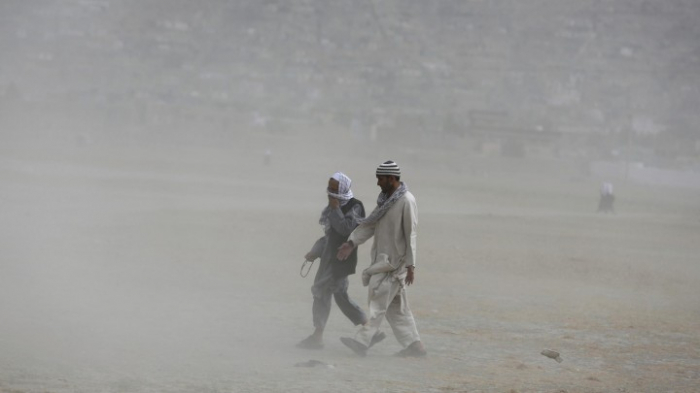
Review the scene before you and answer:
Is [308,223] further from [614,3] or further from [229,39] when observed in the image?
[614,3]

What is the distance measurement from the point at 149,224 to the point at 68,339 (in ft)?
27.5

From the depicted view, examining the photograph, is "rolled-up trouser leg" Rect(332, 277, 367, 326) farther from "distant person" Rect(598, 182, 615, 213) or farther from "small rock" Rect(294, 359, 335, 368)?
"distant person" Rect(598, 182, 615, 213)

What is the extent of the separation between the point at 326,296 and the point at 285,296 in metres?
2.62

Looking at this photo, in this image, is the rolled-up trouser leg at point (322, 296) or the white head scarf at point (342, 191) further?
the rolled-up trouser leg at point (322, 296)

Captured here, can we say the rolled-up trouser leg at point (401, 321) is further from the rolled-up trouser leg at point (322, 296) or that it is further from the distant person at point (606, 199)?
the distant person at point (606, 199)

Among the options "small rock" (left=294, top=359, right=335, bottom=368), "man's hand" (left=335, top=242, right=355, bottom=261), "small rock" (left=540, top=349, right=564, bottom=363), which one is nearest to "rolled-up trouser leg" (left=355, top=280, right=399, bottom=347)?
"man's hand" (left=335, top=242, right=355, bottom=261)

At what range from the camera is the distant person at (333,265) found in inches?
332

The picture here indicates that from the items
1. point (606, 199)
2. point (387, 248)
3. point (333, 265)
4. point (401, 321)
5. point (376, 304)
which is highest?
point (606, 199)

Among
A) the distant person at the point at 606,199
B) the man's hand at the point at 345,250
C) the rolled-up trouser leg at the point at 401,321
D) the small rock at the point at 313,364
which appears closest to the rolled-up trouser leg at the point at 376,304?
the rolled-up trouser leg at the point at 401,321

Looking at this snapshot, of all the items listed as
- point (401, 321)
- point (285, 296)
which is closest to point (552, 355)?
point (401, 321)

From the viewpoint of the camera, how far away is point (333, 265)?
8492 millimetres

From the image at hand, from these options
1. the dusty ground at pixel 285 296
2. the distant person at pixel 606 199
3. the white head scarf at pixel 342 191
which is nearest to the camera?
the dusty ground at pixel 285 296

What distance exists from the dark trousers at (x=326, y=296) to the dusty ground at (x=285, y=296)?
0.80ft

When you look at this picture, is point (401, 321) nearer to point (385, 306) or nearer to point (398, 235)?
point (385, 306)
